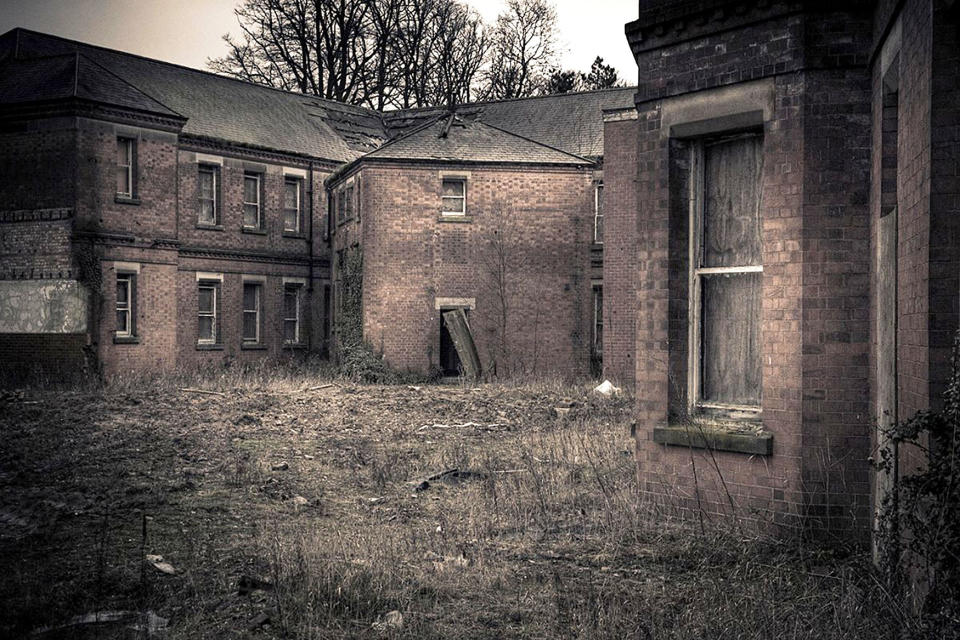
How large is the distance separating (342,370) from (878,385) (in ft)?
74.8

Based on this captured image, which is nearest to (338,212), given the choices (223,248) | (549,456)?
(223,248)

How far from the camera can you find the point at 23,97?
26.5 metres

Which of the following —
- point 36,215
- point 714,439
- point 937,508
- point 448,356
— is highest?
point 36,215

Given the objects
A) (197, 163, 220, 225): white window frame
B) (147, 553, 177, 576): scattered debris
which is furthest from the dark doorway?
(147, 553, 177, 576): scattered debris

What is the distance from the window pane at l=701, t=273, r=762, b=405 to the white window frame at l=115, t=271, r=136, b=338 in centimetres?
2199

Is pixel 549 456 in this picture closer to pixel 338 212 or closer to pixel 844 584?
pixel 844 584

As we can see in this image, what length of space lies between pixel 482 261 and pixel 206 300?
9.03m

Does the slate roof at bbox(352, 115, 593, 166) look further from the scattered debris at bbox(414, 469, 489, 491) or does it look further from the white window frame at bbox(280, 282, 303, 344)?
the scattered debris at bbox(414, 469, 489, 491)

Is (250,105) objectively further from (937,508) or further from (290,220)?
(937,508)

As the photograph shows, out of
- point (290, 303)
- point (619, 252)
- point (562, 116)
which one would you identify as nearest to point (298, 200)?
point (290, 303)

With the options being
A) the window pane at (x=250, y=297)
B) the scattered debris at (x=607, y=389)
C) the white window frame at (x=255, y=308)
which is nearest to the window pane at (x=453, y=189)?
the white window frame at (x=255, y=308)

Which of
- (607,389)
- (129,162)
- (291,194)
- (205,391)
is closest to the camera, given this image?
(205,391)

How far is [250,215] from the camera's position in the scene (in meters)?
31.7

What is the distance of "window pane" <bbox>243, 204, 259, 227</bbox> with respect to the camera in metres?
31.4
